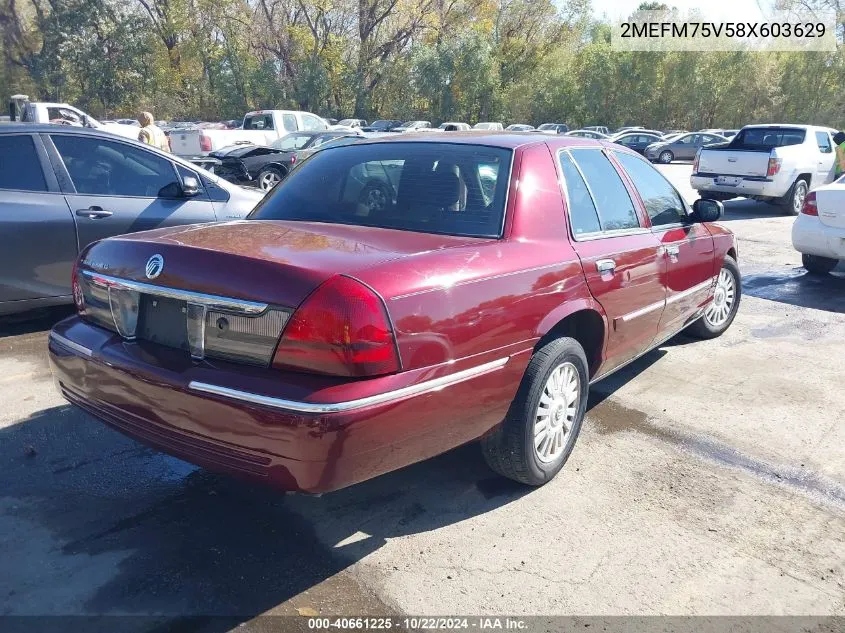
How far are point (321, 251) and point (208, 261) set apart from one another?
1.40ft

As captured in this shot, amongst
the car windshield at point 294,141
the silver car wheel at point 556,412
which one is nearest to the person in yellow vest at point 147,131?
the car windshield at point 294,141

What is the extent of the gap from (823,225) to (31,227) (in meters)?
7.60

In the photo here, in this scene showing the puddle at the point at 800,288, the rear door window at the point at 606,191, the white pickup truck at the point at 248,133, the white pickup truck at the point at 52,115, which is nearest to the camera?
the rear door window at the point at 606,191

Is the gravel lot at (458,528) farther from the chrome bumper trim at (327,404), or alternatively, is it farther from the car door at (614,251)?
the chrome bumper trim at (327,404)

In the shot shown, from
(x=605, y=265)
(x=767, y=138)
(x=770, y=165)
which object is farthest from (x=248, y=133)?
(x=605, y=265)

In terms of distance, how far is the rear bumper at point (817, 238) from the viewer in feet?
25.1

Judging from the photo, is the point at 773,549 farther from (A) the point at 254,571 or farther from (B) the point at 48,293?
(B) the point at 48,293

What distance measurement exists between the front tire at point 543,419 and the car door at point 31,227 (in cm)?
387

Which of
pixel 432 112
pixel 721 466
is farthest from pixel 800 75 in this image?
pixel 721 466

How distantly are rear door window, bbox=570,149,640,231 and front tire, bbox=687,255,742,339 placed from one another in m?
1.89

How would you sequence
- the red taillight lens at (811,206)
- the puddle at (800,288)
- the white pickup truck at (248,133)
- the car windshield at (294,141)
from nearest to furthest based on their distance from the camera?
the puddle at (800,288), the red taillight lens at (811,206), the car windshield at (294,141), the white pickup truck at (248,133)

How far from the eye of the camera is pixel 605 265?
3670mm

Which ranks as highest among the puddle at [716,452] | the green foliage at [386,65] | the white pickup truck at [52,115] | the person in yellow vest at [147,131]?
the green foliage at [386,65]

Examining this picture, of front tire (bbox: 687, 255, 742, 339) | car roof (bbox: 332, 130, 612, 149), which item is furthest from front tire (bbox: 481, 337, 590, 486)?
front tire (bbox: 687, 255, 742, 339)
